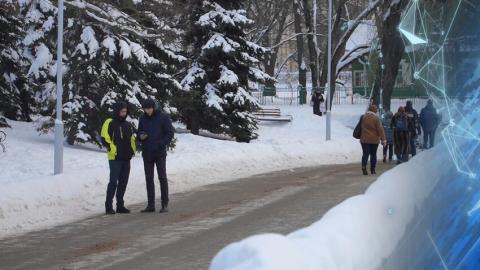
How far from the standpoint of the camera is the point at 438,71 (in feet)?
12.1

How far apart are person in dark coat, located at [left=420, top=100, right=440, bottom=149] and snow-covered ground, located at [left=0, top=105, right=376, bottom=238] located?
698 cm

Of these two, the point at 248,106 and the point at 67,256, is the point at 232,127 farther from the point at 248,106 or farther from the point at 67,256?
the point at 67,256

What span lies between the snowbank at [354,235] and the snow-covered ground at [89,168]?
6621mm

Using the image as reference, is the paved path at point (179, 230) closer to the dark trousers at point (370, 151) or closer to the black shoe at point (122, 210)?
the black shoe at point (122, 210)

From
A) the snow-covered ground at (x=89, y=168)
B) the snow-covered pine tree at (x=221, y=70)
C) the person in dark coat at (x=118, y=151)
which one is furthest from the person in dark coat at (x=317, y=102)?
the person in dark coat at (x=118, y=151)

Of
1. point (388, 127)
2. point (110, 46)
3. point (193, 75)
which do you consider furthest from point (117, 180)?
point (193, 75)

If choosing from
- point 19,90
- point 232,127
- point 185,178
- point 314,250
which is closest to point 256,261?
point 314,250

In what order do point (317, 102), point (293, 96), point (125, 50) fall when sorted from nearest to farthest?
point (125, 50) < point (317, 102) < point (293, 96)

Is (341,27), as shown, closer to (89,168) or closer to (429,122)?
(89,168)

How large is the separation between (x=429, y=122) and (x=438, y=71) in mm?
349

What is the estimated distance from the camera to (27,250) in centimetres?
823

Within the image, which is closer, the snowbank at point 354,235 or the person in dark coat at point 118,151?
the snowbank at point 354,235

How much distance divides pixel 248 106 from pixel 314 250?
24396 millimetres

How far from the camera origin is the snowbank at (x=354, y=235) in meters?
2.79
